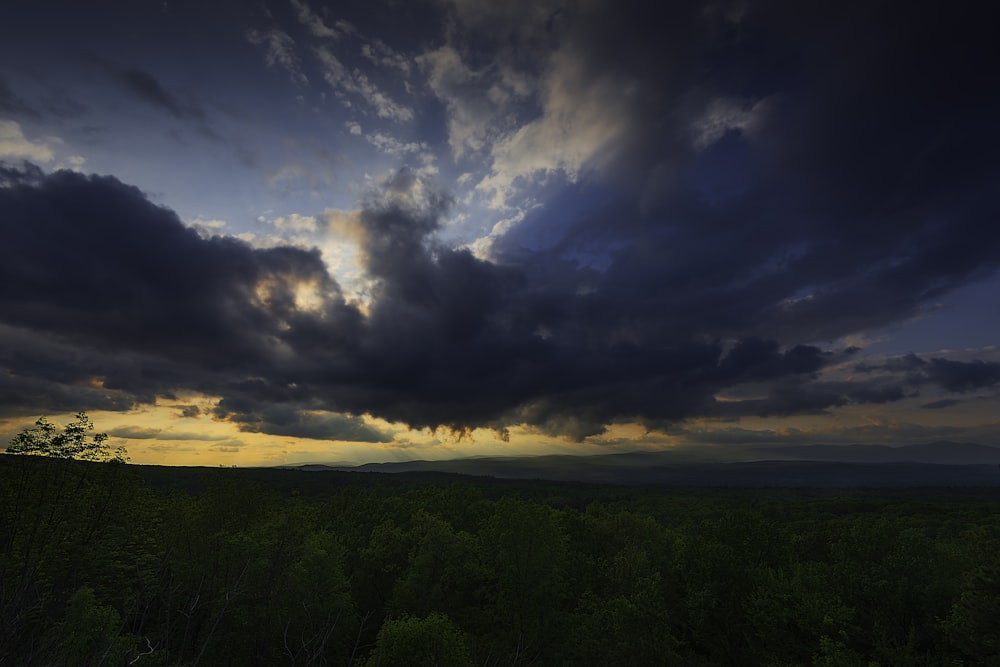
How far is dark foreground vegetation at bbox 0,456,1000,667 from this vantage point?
35.3 meters

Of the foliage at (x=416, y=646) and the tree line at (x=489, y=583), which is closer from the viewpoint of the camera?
the tree line at (x=489, y=583)

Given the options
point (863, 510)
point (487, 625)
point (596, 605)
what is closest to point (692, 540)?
point (596, 605)

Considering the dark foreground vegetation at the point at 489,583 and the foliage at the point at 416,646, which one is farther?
the foliage at the point at 416,646

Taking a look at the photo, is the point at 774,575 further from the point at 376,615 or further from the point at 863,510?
the point at 863,510

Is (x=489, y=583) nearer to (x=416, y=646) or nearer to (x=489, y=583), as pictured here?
(x=489, y=583)

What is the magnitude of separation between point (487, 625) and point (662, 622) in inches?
806

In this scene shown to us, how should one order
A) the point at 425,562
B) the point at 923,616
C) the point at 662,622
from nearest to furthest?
the point at 923,616
the point at 662,622
the point at 425,562

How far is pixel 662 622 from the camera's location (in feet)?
136

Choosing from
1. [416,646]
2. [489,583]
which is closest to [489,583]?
[489,583]

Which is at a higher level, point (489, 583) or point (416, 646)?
point (489, 583)

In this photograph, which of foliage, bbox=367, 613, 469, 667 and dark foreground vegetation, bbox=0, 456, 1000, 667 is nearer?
dark foreground vegetation, bbox=0, 456, 1000, 667

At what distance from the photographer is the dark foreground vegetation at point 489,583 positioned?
116ft

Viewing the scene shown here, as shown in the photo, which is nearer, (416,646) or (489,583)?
(416,646)

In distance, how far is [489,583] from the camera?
195 feet
